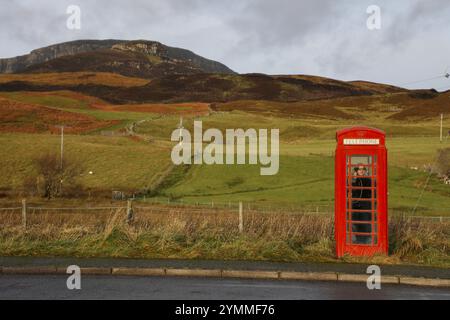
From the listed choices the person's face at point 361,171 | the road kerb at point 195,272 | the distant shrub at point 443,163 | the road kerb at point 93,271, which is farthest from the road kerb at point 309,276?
the distant shrub at point 443,163

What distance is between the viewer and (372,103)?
130625 millimetres

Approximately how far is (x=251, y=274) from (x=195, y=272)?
1.16m

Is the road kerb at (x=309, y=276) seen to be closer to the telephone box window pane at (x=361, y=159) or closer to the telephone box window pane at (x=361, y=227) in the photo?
the telephone box window pane at (x=361, y=227)

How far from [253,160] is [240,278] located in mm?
39459

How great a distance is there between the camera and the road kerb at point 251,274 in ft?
39.5

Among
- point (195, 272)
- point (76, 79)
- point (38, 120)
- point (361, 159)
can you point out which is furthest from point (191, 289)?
point (76, 79)

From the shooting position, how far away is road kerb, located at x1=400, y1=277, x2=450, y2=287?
11406 mm

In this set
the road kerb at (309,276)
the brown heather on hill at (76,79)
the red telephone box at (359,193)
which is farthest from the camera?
the brown heather on hill at (76,79)

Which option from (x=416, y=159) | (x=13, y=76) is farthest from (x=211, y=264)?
(x=13, y=76)

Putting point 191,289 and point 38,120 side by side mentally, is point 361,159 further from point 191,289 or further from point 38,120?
point 38,120

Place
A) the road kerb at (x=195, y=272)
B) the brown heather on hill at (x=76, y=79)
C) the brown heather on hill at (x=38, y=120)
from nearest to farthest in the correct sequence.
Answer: the road kerb at (x=195, y=272), the brown heather on hill at (x=38, y=120), the brown heather on hill at (x=76, y=79)

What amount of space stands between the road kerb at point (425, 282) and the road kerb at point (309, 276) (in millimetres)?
1356

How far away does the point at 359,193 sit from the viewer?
44.3ft

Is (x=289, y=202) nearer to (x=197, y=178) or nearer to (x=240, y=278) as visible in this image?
(x=197, y=178)
